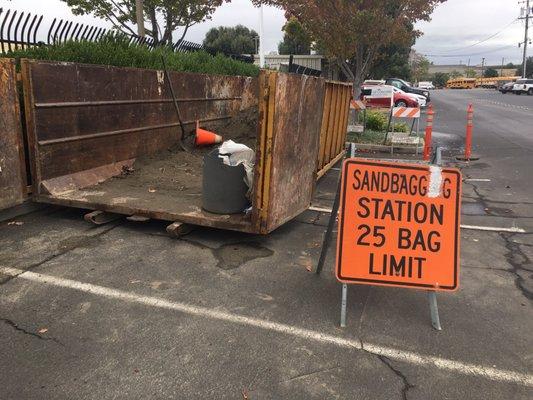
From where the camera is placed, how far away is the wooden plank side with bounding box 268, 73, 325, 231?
5078 millimetres

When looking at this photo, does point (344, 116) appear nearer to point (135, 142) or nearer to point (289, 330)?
point (135, 142)

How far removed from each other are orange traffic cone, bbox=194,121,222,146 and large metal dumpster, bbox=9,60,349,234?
751 millimetres

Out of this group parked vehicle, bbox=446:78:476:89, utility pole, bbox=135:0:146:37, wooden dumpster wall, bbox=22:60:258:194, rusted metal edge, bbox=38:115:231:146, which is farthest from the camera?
parked vehicle, bbox=446:78:476:89

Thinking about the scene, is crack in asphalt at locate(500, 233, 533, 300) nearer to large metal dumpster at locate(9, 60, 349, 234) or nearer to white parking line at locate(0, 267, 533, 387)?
white parking line at locate(0, 267, 533, 387)

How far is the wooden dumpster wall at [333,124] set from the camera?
795cm

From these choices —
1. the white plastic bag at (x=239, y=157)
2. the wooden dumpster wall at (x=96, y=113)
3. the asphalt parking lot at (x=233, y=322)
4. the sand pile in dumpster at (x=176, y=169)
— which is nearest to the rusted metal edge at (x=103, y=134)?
the wooden dumpster wall at (x=96, y=113)

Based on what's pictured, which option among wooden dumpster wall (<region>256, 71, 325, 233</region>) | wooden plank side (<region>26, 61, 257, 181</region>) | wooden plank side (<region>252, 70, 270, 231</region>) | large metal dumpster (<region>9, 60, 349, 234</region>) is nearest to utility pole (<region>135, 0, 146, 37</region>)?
wooden plank side (<region>26, 61, 257, 181</region>)

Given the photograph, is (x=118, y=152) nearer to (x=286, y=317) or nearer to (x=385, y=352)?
(x=286, y=317)

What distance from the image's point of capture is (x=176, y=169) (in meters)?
7.84

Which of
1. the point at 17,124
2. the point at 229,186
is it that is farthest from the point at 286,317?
the point at 17,124

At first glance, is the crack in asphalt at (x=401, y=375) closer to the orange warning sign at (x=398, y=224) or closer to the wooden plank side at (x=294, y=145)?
the orange warning sign at (x=398, y=224)

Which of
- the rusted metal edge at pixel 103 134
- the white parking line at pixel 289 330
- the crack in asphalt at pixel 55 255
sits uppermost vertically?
the rusted metal edge at pixel 103 134

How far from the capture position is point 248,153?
5648 mm

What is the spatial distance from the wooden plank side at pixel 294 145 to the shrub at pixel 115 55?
10.8 ft
